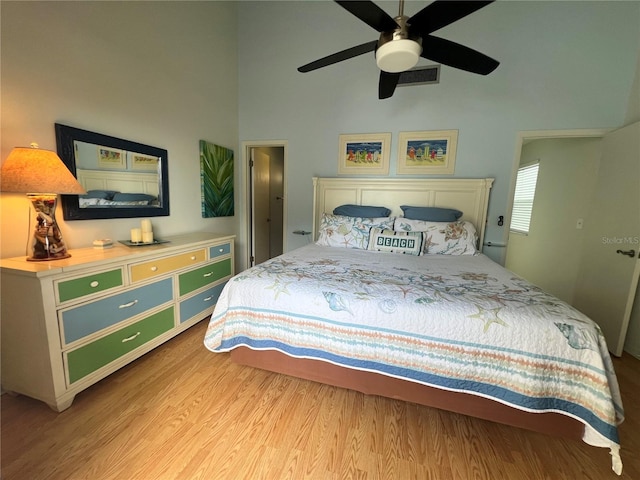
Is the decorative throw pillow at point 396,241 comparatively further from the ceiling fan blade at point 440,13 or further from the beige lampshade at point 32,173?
Result: the beige lampshade at point 32,173

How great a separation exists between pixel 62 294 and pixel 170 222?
1.28 metres

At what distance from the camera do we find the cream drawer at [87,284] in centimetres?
135

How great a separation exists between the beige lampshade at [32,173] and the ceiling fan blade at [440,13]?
6.58ft

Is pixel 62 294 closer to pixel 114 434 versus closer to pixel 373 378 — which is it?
pixel 114 434

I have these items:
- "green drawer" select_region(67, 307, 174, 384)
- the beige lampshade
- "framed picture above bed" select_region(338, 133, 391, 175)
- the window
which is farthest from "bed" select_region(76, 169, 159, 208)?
the window

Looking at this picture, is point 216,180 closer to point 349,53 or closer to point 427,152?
point 349,53

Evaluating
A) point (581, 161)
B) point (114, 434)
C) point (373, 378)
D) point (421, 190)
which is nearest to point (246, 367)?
point (114, 434)

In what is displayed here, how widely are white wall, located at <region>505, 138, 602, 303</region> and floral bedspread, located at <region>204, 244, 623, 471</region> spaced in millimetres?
2025

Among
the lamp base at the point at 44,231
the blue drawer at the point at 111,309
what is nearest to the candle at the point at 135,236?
the blue drawer at the point at 111,309

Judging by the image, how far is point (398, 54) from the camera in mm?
1409

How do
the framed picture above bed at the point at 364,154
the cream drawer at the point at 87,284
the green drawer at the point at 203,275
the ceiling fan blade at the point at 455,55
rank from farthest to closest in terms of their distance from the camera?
the framed picture above bed at the point at 364,154 < the green drawer at the point at 203,275 < the ceiling fan blade at the point at 455,55 < the cream drawer at the point at 87,284

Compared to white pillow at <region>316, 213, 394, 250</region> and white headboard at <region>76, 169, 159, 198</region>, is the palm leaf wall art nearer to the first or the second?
white headboard at <region>76, 169, 159, 198</region>

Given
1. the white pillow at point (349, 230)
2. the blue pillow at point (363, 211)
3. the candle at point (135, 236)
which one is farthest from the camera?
the blue pillow at point (363, 211)

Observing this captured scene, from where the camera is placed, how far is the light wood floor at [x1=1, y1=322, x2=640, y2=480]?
1.16 meters
